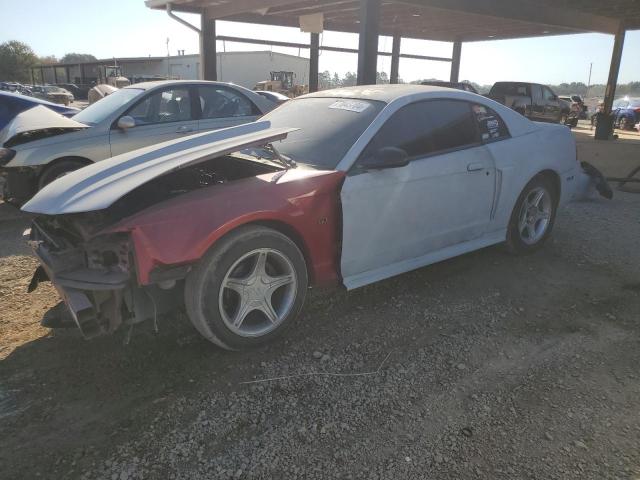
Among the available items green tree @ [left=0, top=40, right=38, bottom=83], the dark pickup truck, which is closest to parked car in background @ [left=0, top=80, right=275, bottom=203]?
the dark pickup truck

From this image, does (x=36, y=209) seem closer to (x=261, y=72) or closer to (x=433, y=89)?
(x=433, y=89)

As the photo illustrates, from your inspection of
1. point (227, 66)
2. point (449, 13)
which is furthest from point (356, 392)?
point (227, 66)

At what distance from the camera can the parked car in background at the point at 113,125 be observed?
583 centimetres

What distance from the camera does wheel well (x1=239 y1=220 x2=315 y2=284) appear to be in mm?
3059

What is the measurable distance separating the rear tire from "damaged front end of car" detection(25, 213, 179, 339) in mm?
3383

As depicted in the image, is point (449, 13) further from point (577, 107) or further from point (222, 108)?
point (577, 107)

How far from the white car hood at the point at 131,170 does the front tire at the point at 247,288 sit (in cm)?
54

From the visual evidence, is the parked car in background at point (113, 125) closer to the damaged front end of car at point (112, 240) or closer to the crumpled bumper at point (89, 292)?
the damaged front end of car at point (112, 240)

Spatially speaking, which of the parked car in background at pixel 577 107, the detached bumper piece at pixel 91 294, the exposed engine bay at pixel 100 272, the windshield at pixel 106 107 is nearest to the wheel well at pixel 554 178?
the exposed engine bay at pixel 100 272

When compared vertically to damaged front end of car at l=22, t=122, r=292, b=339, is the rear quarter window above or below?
above

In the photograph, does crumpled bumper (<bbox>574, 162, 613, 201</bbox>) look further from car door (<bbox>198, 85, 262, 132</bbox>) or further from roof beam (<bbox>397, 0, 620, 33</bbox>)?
roof beam (<bbox>397, 0, 620, 33</bbox>)

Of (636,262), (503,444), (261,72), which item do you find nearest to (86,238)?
(503,444)

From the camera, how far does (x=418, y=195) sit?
3.62 meters

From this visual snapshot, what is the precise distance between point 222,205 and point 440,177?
1757 mm
